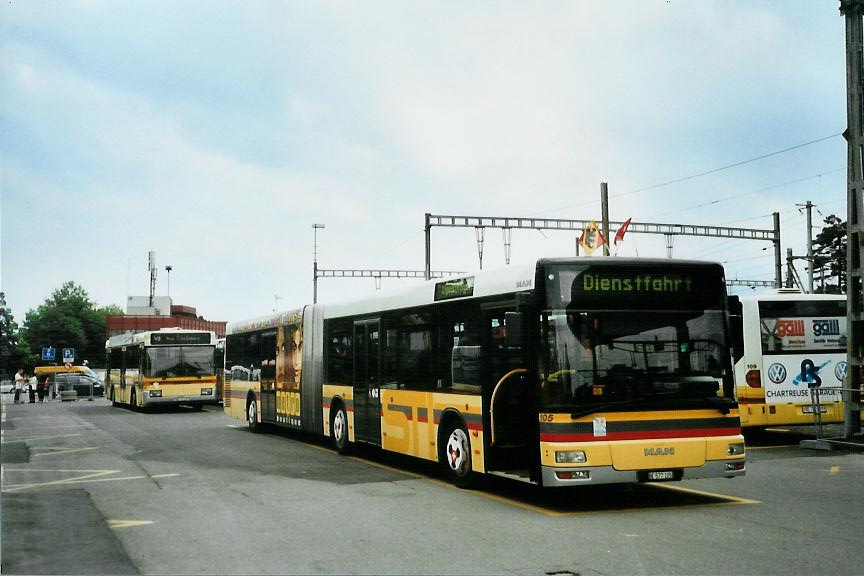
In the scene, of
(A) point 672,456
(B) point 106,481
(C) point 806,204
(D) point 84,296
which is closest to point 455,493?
(A) point 672,456

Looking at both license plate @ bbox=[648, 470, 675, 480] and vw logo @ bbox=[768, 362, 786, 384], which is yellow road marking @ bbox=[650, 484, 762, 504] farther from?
vw logo @ bbox=[768, 362, 786, 384]

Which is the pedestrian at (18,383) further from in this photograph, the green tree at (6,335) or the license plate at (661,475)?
the green tree at (6,335)

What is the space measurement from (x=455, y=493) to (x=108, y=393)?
110 ft

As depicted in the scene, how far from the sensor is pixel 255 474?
14.0m

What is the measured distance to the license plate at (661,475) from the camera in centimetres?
1019

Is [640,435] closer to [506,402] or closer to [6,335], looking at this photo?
[506,402]

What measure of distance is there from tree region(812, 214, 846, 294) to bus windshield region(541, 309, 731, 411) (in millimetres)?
50642

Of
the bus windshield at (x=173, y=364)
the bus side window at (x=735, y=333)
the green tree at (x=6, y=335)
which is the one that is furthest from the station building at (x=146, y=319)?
the green tree at (x=6, y=335)

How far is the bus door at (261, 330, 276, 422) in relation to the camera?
854 inches

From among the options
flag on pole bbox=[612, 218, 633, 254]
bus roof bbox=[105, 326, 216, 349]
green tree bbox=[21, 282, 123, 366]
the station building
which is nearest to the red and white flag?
flag on pole bbox=[612, 218, 633, 254]

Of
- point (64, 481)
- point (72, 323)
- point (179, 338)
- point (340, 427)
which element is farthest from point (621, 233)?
point (72, 323)

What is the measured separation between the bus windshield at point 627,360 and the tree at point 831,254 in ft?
166

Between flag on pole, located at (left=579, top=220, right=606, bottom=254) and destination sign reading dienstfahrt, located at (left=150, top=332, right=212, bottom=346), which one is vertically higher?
flag on pole, located at (left=579, top=220, right=606, bottom=254)

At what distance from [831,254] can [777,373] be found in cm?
4780
